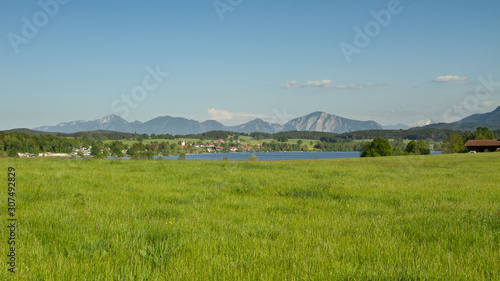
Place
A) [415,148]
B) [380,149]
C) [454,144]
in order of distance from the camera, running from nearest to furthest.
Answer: [380,149], [415,148], [454,144]

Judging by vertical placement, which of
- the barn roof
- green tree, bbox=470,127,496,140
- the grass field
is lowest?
the barn roof

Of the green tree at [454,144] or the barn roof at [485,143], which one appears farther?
the green tree at [454,144]

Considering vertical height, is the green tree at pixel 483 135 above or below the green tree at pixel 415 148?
above

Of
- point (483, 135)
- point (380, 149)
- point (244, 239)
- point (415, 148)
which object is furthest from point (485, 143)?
point (244, 239)

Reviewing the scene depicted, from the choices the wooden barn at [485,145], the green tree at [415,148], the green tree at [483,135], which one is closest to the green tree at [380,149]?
the green tree at [415,148]

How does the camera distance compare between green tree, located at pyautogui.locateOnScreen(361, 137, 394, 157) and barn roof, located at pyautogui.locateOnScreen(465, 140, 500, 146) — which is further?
green tree, located at pyautogui.locateOnScreen(361, 137, 394, 157)

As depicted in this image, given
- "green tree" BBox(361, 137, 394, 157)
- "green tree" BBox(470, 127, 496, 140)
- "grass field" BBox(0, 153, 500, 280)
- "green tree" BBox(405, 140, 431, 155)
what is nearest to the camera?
"grass field" BBox(0, 153, 500, 280)

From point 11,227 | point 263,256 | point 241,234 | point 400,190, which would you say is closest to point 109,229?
point 11,227

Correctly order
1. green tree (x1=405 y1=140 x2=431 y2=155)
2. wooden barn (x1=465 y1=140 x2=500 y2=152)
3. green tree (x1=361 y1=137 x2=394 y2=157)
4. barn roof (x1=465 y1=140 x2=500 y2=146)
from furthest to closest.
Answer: green tree (x1=405 y1=140 x2=431 y2=155) → green tree (x1=361 y1=137 x2=394 y2=157) → barn roof (x1=465 y1=140 x2=500 y2=146) → wooden barn (x1=465 y1=140 x2=500 y2=152)

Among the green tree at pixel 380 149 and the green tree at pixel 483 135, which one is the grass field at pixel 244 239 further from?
the green tree at pixel 483 135

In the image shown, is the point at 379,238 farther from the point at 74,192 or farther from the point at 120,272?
the point at 74,192

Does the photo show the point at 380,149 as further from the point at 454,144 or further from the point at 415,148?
the point at 454,144

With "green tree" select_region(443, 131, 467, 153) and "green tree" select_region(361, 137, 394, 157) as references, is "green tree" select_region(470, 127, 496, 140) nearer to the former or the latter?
"green tree" select_region(443, 131, 467, 153)

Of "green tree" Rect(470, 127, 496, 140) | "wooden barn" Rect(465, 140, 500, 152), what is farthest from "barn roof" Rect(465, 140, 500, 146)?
"green tree" Rect(470, 127, 496, 140)
